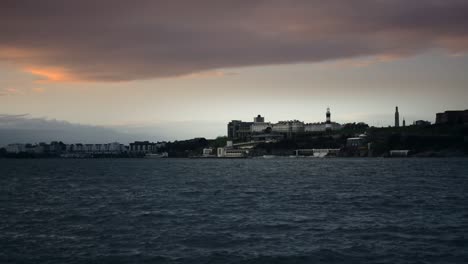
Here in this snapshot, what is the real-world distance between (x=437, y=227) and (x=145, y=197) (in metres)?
31.8

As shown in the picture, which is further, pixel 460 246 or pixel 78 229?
pixel 78 229

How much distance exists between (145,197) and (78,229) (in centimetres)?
2186

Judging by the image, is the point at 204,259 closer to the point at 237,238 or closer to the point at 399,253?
the point at 237,238

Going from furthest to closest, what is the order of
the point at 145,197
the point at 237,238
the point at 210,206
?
the point at 145,197
the point at 210,206
the point at 237,238

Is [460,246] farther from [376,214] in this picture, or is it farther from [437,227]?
[376,214]

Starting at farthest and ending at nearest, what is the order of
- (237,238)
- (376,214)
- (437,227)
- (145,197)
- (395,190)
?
(395,190) < (145,197) < (376,214) < (437,227) < (237,238)

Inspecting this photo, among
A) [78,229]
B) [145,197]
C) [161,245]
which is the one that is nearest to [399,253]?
[161,245]

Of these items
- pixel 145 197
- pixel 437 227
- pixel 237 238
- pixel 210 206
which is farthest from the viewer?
pixel 145 197

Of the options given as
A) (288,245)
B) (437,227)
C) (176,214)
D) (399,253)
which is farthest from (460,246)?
(176,214)

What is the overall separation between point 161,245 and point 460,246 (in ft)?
49.9

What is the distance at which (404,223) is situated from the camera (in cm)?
3488

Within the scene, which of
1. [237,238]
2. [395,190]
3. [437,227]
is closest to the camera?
[237,238]

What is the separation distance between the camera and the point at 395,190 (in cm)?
6028

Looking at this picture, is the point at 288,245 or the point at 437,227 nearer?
the point at 288,245
